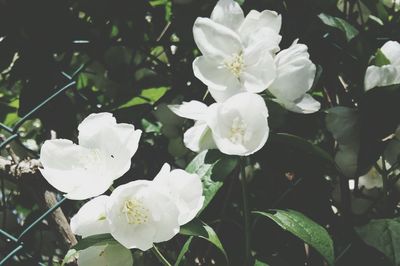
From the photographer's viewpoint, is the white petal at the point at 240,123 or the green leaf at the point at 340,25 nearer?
the white petal at the point at 240,123

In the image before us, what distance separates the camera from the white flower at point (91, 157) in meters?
0.90

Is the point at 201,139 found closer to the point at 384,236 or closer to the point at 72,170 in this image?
the point at 72,170

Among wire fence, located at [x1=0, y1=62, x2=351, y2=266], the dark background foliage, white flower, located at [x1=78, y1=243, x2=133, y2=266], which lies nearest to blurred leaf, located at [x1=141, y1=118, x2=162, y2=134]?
the dark background foliage

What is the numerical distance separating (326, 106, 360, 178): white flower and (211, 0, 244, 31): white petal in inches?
11.3

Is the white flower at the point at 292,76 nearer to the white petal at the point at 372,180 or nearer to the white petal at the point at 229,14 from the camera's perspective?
the white petal at the point at 229,14

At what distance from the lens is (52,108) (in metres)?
1.49

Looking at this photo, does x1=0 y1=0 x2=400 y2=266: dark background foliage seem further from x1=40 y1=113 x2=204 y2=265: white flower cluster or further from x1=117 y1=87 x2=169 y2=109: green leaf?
x1=40 y1=113 x2=204 y2=265: white flower cluster

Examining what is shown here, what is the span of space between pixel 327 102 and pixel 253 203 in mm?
280

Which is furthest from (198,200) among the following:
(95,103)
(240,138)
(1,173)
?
(95,103)

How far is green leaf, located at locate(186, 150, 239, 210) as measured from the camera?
3.43 feet

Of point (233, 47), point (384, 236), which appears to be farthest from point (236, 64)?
point (384, 236)

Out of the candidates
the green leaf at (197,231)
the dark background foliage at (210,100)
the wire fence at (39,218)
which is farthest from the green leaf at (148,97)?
the green leaf at (197,231)

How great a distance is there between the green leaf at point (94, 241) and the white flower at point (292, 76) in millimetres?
321

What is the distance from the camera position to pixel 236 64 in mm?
1012
